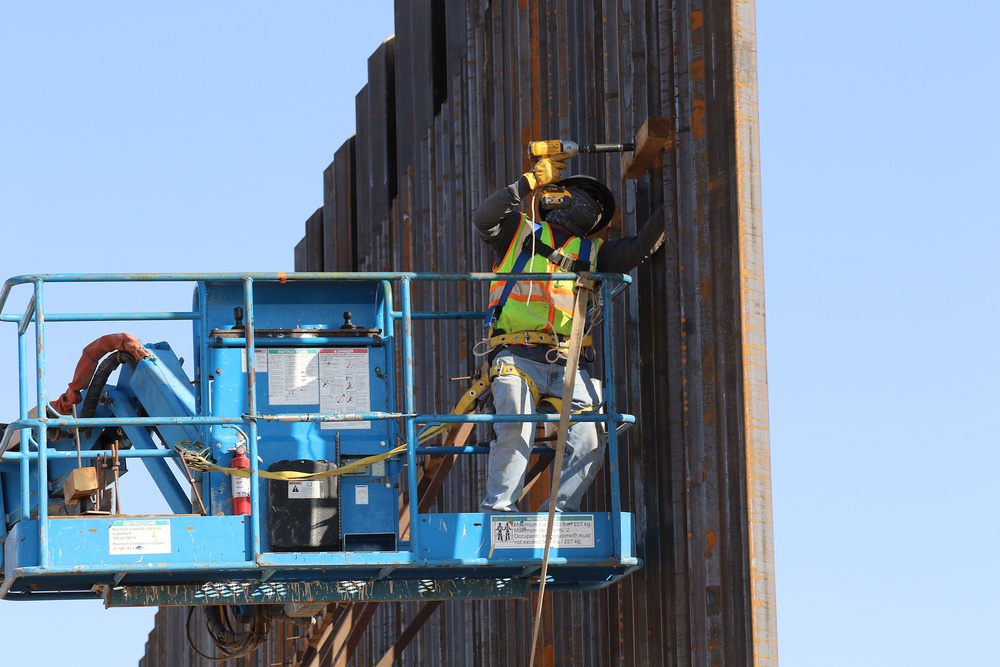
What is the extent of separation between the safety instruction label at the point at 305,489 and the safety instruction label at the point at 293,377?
511 millimetres

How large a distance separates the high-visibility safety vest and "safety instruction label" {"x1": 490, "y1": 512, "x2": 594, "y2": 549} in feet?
3.83

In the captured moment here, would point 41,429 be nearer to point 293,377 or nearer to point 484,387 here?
point 293,377

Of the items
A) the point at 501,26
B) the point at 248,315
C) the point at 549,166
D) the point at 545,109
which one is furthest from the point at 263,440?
the point at 501,26

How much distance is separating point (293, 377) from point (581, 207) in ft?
6.96

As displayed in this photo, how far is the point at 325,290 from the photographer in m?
10.8

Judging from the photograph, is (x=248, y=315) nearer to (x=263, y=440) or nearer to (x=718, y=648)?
(x=263, y=440)

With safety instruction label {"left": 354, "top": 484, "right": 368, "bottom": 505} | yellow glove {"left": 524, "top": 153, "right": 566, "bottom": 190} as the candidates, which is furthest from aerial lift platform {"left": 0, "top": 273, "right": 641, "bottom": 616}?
yellow glove {"left": 524, "top": 153, "right": 566, "bottom": 190}

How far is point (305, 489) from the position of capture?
1030cm

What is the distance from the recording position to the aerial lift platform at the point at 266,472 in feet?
32.3

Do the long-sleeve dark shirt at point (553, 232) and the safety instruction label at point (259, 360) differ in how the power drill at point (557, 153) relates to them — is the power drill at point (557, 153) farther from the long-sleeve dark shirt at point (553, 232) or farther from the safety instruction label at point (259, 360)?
the safety instruction label at point (259, 360)

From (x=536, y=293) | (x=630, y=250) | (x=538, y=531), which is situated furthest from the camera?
(x=630, y=250)

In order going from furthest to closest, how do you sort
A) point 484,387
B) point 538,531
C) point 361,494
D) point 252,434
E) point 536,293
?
point 484,387, point 536,293, point 361,494, point 538,531, point 252,434

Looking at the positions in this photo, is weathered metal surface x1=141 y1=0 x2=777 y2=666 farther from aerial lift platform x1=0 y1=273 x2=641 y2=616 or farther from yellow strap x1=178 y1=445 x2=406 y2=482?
yellow strap x1=178 y1=445 x2=406 y2=482

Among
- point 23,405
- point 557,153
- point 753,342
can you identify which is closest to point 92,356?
point 23,405
